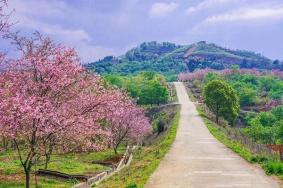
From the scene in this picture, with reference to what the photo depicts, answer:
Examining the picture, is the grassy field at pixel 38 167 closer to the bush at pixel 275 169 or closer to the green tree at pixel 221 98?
the bush at pixel 275 169

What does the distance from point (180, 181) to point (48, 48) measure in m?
9.18

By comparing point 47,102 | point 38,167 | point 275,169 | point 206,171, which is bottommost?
point 38,167

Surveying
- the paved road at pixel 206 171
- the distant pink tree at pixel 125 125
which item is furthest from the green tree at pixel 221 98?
the paved road at pixel 206 171

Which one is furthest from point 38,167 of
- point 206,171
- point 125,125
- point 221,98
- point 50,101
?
point 221,98

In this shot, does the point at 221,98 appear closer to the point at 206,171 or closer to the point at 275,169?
the point at 206,171

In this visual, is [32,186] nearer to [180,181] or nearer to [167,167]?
[167,167]

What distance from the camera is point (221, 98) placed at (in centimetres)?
9375

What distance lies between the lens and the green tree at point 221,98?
307 feet

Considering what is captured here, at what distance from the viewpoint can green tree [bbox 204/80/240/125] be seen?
3684 inches

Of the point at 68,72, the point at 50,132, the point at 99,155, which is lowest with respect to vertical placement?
the point at 99,155

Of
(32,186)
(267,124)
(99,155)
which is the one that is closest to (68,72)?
(32,186)

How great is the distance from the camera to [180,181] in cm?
2423

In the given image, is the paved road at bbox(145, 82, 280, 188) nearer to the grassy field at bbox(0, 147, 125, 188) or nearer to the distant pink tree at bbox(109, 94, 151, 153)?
the grassy field at bbox(0, 147, 125, 188)

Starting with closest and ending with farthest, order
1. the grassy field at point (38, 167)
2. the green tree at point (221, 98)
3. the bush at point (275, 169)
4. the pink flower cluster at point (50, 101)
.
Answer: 1. the pink flower cluster at point (50, 101)
2. the bush at point (275, 169)
3. the grassy field at point (38, 167)
4. the green tree at point (221, 98)
